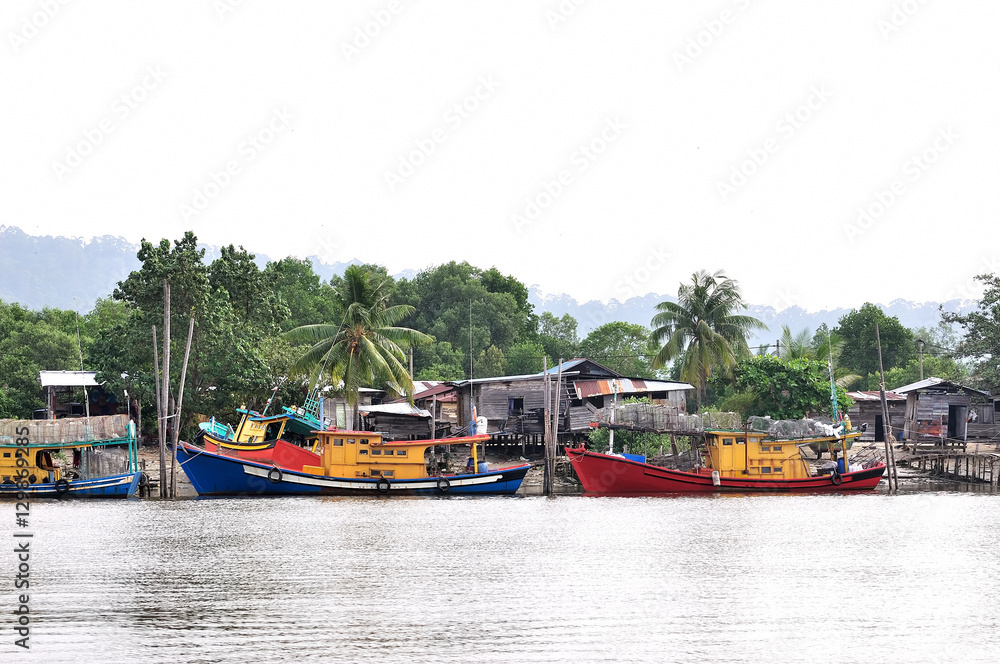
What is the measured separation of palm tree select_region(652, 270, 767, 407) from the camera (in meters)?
60.1

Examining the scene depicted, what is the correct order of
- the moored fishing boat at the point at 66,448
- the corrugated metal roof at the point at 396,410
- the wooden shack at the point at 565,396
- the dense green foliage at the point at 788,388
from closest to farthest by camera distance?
the moored fishing boat at the point at 66,448
the wooden shack at the point at 565,396
the dense green foliage at the point at 788,388
the corrugated metal roof at the point at 396,410

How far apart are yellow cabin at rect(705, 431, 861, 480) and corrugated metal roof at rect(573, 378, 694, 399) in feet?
34.0

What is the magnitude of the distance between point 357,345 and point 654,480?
14.8 meters

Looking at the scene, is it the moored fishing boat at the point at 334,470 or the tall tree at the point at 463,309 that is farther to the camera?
the tall tree at the point at 463,309

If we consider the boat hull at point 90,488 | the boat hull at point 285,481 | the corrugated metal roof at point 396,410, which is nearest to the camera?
the boat hull at point 90,488

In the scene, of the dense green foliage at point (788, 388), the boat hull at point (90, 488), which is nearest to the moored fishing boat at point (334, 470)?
the boat hull at point (90, 488)

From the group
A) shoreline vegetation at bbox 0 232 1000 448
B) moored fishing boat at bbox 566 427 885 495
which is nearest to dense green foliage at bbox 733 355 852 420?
shoreline vegetation at bbox 0 232 1000 448

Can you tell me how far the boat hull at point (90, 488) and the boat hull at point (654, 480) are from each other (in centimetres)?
1773

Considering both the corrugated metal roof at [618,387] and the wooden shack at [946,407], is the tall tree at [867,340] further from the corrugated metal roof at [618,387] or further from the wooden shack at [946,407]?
the corrugated metal roof at [618,387]

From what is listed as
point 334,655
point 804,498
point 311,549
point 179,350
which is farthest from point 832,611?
point 179,350

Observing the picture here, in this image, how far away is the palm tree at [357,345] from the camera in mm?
46750

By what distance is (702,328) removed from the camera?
197ft

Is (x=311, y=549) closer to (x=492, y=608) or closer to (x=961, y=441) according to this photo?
(x=492, y=608)

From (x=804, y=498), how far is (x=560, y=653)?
28.9 meters
